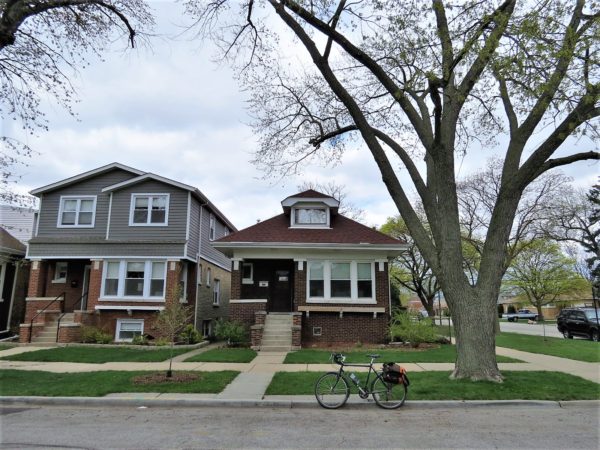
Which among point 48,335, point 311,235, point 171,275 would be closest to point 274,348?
point 311,235

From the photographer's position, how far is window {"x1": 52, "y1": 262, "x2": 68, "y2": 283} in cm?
1983

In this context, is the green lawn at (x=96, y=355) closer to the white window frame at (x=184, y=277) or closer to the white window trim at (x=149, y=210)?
the white window frame at (x=184, y=277)

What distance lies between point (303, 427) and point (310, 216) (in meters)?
13.2

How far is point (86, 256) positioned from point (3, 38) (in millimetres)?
10785

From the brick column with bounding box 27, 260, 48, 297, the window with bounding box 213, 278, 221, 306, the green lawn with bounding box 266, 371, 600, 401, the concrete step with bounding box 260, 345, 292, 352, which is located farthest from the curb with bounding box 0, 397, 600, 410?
the window with bounding box 213, 278, 221, 306

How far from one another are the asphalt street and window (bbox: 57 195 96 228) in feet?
42.0

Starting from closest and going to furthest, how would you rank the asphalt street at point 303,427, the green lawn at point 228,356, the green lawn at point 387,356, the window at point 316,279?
the asphalt street at point 303,427, the green lawn at point 387,356, the green lawn at point 228,356, the window at point 316,279

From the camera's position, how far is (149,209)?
747 inches

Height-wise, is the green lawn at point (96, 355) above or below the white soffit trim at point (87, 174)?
below

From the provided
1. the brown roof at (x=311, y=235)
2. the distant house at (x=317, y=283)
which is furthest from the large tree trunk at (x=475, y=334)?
the brown roof at (x=311, y=235)

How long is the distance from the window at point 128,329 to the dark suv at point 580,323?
23.0 m

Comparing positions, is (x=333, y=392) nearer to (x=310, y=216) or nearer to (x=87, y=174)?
(x=310, y=216)

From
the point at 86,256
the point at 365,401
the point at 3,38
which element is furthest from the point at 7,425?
the point at 86,256

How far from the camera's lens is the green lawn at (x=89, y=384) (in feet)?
27.7
